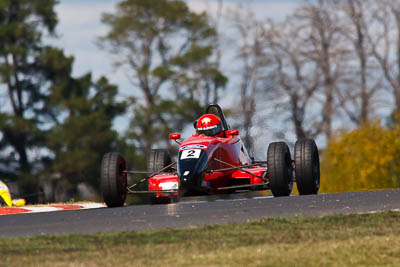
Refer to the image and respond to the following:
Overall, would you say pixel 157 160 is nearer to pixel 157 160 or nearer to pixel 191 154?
pixel 157 160

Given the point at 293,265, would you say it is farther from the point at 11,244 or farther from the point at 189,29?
the point at 189,29

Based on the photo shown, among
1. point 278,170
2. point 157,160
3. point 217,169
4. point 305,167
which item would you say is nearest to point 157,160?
point 157,160

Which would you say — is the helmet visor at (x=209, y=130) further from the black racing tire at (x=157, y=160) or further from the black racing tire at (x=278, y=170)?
the black racing tire at (x=278, y=170)

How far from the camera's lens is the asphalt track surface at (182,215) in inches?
414

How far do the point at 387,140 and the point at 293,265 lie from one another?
28840 mm

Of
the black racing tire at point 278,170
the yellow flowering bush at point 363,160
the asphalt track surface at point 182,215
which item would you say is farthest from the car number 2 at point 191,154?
the yellow flowering bush at point 363,160

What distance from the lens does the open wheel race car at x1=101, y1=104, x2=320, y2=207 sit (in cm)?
1439

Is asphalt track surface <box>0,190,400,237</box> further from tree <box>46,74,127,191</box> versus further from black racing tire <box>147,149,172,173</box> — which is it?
tree <box>46,74,127,191</box>

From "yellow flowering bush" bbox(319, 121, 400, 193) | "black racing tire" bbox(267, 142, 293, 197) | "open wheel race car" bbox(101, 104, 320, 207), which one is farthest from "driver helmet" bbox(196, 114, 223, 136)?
"yellow flowering bush" bbox(319, 121, 400, 193)

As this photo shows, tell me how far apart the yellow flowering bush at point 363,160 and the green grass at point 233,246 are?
25628 mm

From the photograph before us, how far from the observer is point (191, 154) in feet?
47.4

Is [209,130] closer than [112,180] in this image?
No

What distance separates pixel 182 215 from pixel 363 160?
2564 centimetres

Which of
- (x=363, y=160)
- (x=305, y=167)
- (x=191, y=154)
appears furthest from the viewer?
(x=363, y=160)
